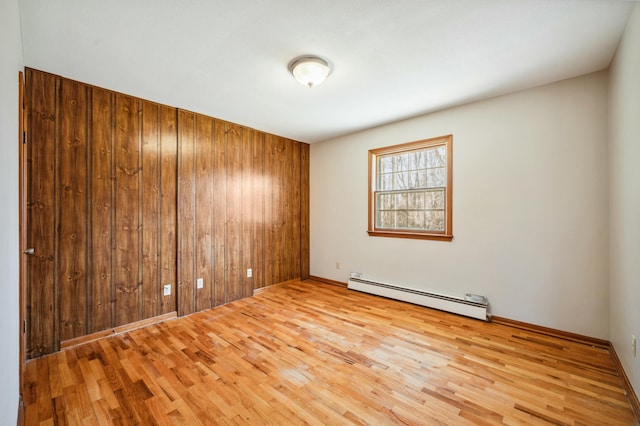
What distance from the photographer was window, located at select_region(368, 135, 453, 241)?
3424mm

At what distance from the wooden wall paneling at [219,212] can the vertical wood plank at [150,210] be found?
68cm

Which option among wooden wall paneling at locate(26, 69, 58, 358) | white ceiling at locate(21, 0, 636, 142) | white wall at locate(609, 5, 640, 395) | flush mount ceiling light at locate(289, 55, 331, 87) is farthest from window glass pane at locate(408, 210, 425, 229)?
wooden wall paneling at locate(26, 69, 58, 358)

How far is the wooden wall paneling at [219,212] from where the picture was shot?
3574 millimetres

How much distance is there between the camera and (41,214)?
2330 millimetres

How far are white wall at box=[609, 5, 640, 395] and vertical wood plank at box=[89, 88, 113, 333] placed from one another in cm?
430

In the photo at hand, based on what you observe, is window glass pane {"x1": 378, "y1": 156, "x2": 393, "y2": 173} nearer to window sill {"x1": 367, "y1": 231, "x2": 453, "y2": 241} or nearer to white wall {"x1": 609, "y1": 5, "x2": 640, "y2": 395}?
window sill {"x1": 367, "y1": 231, "x2": 453, "y2": 241}

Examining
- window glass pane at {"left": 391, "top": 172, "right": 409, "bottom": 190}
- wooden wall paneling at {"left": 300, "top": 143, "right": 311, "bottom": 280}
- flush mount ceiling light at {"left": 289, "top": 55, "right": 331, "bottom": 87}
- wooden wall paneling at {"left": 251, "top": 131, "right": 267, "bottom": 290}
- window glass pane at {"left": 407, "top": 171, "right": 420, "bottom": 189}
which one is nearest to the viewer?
flush mount ceiling light at {"left": 289, "top": 55, "right": 331, "bottom": 87}

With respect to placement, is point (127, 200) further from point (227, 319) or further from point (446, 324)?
point (446, 324)

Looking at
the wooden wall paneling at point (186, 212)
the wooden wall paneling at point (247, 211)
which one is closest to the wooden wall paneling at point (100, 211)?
the wooden wall paneling at point (186, 212)

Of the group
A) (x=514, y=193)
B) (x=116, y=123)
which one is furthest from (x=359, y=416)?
(x=116, y=123)

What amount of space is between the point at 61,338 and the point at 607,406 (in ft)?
14.2

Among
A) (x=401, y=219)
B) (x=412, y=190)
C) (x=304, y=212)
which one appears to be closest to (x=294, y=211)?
(x=304, y=212)

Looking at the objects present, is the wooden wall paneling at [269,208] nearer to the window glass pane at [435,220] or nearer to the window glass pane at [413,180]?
the window glass pane at [413,180]

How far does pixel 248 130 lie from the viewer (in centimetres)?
400
